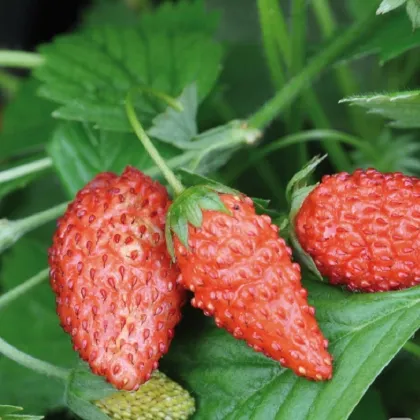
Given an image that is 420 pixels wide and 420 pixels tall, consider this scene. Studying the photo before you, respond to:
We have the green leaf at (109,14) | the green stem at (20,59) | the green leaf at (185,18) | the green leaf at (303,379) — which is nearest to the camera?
the green leaf at (303,379)

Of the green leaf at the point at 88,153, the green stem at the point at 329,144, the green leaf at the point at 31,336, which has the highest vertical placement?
the green leaf at the point at 88,153

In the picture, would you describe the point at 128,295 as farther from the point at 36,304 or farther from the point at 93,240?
the point at 36,304

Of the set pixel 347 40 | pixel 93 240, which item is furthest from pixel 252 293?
pixel 347 40

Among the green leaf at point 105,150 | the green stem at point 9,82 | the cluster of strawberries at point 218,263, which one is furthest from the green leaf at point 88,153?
the green stem at point 9,82

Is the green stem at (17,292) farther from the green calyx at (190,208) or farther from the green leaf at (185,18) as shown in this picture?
the green leaf at (185,18)

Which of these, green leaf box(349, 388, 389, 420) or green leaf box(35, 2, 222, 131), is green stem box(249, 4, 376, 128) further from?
green leaf box(349, 388, 389, 420)

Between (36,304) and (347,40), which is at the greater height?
(347,40)

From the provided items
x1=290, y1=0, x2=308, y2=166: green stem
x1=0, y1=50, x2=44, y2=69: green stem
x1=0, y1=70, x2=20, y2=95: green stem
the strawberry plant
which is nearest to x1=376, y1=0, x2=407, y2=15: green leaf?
the strawberry plant
